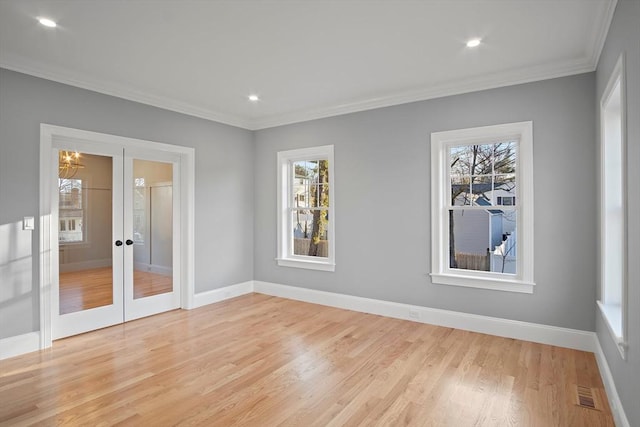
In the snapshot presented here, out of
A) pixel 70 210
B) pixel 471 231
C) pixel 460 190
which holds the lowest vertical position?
pixel 471 231

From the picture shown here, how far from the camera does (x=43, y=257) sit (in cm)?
364

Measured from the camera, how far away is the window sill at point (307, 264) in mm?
5203

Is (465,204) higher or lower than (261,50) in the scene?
lower

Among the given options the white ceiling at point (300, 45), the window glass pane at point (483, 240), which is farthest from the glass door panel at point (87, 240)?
the window glass pane at point (483, 240)

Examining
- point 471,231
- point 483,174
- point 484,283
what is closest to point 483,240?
point 471,231

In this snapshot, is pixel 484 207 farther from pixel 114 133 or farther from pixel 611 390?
pixel 114 133

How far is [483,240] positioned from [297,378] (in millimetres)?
2629

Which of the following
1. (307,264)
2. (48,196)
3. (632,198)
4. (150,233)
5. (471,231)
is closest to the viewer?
(632,198)

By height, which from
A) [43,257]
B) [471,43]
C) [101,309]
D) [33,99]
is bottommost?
[101,309]

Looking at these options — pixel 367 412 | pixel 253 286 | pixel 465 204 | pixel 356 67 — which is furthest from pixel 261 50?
pixel 253 286

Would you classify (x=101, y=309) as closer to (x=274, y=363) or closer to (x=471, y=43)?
(x=274, y=363)

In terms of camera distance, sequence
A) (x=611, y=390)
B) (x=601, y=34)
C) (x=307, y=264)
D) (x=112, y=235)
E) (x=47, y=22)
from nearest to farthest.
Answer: (x=611, y=390)
(x=47, y=22)
(x=601, y=34)
(x=112, y=235)
(x=307, y=264)

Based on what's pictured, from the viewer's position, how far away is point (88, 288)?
415 centimetres

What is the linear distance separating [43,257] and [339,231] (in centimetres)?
345
